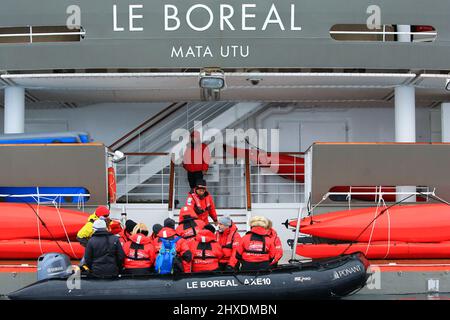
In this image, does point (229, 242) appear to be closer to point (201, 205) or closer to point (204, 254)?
point (204, 254)

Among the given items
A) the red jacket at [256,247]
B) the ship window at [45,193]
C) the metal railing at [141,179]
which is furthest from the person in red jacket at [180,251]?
the metal railing at [141,179]

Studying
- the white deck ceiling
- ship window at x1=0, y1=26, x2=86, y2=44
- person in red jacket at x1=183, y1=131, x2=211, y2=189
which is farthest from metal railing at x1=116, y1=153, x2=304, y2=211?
ship window at x1=0, y1=26, x2=86, y2=44

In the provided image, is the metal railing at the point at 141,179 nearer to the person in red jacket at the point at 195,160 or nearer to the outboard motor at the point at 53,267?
the person in red jacket at the point at 195,160

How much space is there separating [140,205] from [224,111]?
113 inches

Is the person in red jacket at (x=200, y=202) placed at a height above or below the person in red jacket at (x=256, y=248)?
above

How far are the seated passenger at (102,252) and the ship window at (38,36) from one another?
3511mm

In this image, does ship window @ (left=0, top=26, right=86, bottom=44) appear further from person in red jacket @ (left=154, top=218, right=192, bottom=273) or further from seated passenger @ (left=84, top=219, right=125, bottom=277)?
person in red jacket @ (left=154, top=218, right=192, bottom=273)

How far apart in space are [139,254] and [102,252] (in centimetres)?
46

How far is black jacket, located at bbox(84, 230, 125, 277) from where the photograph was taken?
698 centimetres

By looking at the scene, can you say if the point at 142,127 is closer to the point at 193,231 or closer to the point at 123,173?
the point at 123,173

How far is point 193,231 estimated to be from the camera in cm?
742

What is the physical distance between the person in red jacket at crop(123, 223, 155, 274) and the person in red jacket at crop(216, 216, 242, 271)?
0.94 m

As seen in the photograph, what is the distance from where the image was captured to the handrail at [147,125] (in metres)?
11.6
